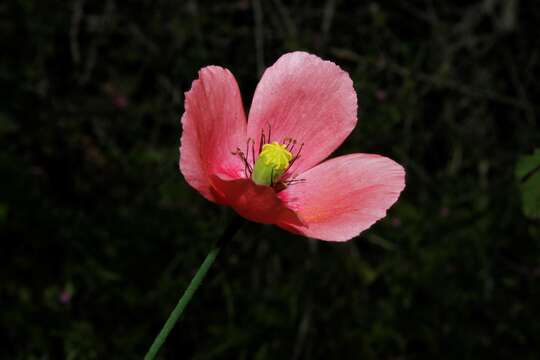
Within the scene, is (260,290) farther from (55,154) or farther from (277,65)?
(277,65)

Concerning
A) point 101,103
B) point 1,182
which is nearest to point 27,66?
point 101,103

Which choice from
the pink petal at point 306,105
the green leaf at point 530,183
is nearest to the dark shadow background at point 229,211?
the green leaf at point 530,183

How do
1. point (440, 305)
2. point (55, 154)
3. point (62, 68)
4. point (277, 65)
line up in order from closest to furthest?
1. point (277, 65)
2. point (440, 305)
3. point (55, 154)
4. point (62, 68)

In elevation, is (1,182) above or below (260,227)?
above

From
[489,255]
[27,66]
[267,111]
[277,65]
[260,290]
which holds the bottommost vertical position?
[260,290]

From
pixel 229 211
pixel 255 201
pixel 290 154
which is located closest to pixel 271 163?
pixel 290 154

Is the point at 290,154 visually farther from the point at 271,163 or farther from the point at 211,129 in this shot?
the point at 211,129
